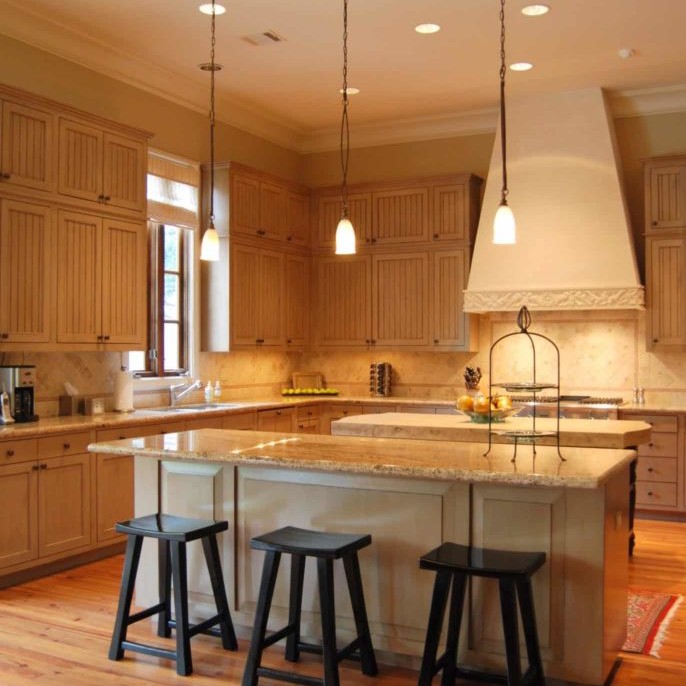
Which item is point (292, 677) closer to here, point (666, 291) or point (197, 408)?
point (197, 408)

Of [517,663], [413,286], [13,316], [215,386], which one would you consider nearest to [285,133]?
[413,286]

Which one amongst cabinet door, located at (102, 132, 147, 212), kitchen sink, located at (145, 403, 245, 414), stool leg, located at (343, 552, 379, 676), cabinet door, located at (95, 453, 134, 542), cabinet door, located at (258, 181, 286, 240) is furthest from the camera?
cabinet door, located at (258, 181, 286, 240)

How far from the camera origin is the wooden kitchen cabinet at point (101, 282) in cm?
534

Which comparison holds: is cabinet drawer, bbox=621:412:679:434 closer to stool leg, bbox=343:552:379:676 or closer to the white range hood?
the white range hood

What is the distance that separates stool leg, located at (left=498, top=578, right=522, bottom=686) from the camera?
2986 millimetres

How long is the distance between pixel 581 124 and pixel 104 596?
4973 mm

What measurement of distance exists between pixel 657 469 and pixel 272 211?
3746 mm

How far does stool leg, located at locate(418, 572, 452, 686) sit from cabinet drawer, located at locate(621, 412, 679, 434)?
378 cm

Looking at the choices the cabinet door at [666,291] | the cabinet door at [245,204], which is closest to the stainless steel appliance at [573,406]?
the cabinet door at [666,291]

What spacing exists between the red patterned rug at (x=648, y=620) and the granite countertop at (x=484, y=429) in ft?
2.65

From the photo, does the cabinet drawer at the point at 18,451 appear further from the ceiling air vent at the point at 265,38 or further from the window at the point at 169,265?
the ceiling air vent at the point at 265,38

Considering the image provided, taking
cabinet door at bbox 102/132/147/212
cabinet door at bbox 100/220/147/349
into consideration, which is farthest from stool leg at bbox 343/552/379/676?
cabinet door at bbox 102/132/147/212

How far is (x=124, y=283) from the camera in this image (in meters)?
5.78

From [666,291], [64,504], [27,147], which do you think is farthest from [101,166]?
[666,291]
